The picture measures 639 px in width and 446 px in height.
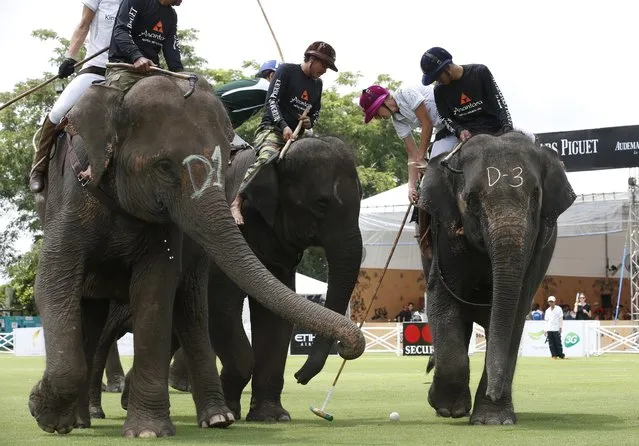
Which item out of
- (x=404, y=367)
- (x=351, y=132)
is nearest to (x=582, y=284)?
(x=351, y=132)

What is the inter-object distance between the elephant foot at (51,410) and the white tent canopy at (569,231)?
3065 centimetres

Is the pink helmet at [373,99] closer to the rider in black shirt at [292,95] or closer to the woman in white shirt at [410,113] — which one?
the woman in white shirt at [410,113]

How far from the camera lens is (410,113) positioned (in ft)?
47.8

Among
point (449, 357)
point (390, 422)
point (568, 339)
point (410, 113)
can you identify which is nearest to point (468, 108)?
point (410, 113)

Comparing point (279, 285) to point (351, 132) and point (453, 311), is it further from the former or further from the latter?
point (351, 132)

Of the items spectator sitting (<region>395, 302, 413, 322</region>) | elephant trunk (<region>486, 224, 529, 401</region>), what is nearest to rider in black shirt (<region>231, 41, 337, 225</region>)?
elephant trunk (<region>486, 224, 529, 401</region>)

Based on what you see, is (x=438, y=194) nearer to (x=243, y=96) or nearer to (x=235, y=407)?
(x=235, y=407)

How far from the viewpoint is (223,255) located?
390 inches

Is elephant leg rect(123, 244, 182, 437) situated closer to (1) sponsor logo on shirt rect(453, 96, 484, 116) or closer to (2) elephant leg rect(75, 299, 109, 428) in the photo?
(2) elephant leg rect(75, 299, 109, 428)

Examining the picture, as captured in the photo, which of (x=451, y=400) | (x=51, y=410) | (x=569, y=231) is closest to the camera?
(x=51, y=410)

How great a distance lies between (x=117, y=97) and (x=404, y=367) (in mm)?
19926

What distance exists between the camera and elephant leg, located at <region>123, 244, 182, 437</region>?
34.8 feet

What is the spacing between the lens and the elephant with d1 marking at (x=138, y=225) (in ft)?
33.3

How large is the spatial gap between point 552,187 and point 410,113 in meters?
2.70
